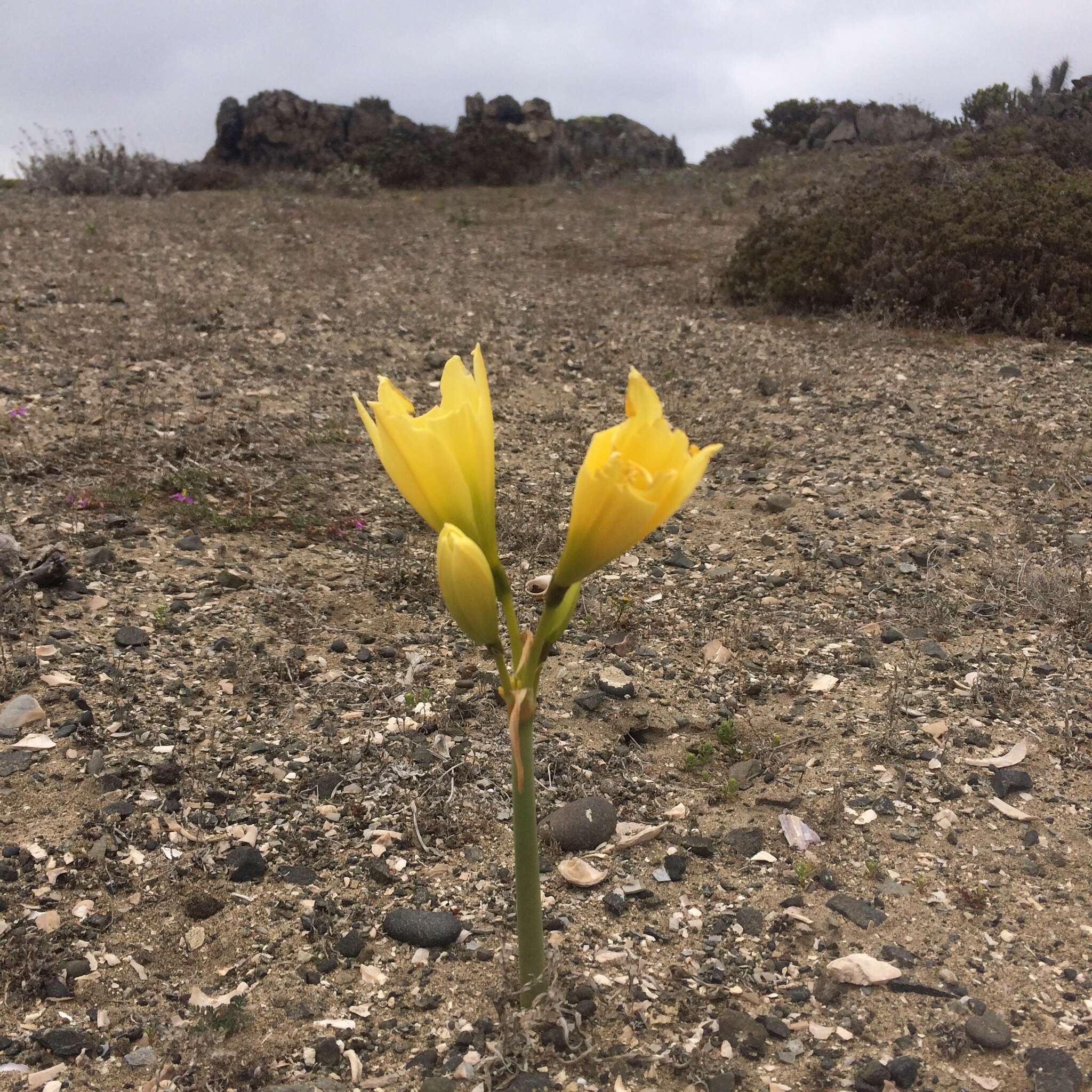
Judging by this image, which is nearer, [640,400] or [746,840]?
[640,400]

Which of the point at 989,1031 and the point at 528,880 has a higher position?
the point at 528,880

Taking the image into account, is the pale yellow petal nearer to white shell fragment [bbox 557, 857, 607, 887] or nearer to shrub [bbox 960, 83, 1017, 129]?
white shell fragment [bbox 557, 857, 607, 887]

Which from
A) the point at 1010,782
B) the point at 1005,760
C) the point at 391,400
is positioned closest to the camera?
the point at 391,400

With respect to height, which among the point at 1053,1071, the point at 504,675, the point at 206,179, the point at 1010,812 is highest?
the point at 206,179

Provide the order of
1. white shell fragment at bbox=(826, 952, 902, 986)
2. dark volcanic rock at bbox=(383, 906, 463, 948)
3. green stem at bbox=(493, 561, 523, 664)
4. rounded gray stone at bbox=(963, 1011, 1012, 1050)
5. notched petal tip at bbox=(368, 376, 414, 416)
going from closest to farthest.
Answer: notched petal tip at bbox=(368, 376, 414, 416) < green stem at bbox=(493, 561, 523, 664) < rounded gray stone at bbox=(963, 1011, 1012, 1050) < white shell fragment at bbox=(826, 952, 902, 986) < dark volcanic rock at bbox=(383, 906, 463, 948)

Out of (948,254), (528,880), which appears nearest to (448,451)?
(528,880)

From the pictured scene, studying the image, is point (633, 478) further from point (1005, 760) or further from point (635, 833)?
point (1005, 760)

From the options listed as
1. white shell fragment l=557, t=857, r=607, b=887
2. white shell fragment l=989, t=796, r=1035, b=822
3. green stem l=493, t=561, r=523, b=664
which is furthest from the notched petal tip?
white shell fragment l=989, t=796, r=1035, b=822
